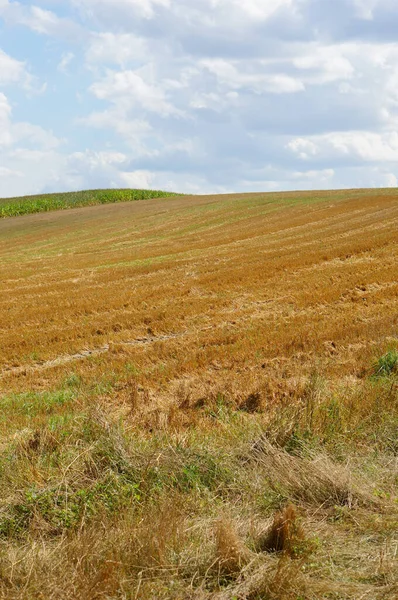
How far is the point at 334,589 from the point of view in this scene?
423 centimetres

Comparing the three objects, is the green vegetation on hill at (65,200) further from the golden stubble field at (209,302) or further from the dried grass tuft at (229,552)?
the dried grass tuft at (229,552)

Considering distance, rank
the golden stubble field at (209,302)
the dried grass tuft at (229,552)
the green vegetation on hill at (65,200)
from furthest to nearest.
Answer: the green vegetation on hill at (65,200)
the golden stubble field at (209,302)
the dried grass tuft at (229,552)

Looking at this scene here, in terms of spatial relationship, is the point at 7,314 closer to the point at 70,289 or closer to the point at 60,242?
the point at 70,289

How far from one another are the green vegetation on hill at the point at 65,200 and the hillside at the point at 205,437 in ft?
185

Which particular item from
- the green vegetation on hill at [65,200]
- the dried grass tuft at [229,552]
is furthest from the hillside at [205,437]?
the green vegetation on hill at [65,200]

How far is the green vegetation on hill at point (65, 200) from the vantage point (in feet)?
247

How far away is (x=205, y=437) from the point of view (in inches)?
275

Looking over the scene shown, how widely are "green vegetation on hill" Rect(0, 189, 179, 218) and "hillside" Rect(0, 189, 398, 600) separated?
56258mm

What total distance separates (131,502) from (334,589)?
1932 millimetres

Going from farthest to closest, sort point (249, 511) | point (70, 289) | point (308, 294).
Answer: point (70, 289) → point (308, 294) → point (249, 511)

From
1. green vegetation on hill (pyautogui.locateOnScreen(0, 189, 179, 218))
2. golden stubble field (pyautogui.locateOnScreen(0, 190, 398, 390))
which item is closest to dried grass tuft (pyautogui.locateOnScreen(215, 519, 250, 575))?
golden stubble field (pyautogui.locateOnScreen(0, 190, 398, 390))

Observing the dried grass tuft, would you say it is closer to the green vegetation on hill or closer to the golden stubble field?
the golden stubble field

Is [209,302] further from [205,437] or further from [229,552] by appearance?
[229,552]

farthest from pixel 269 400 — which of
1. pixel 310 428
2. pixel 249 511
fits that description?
pixel 249 511
